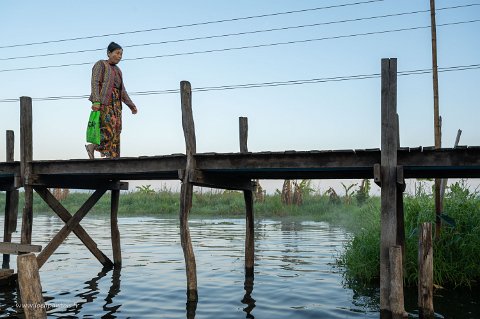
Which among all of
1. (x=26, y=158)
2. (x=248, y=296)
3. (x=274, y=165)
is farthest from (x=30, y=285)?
(x=26, y=158)

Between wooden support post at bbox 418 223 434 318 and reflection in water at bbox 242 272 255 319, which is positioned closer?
wooden support post at bbox 418 223 434 318

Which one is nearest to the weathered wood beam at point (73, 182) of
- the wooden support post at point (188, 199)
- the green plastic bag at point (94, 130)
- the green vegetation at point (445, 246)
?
the green plastic bag at point (94, 130)

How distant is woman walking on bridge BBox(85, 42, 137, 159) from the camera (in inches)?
403

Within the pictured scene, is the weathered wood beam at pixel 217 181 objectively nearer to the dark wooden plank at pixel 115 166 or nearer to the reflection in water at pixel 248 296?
the dark wooden plank at pixel 115 166

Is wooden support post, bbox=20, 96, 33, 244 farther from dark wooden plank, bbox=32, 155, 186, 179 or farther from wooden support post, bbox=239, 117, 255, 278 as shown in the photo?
wooden support post, bbox=239, 117, 255, 278

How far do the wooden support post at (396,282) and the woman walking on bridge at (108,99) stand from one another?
17.8ft

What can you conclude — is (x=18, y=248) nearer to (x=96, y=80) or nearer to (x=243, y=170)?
(x=243, y=170)

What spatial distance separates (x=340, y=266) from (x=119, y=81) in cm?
624

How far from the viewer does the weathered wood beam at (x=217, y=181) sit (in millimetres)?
9156

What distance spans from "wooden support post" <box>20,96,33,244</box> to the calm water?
1.18 m

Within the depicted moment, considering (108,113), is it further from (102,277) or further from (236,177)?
(102,277)

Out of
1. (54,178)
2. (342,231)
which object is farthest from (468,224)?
(342,231)

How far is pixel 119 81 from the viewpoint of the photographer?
1062 centimetres

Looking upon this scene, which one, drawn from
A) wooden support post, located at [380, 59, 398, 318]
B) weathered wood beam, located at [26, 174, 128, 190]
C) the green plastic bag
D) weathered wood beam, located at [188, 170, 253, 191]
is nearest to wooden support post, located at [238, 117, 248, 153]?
weathered wood beam, located at [188, 170, 253, 191]
